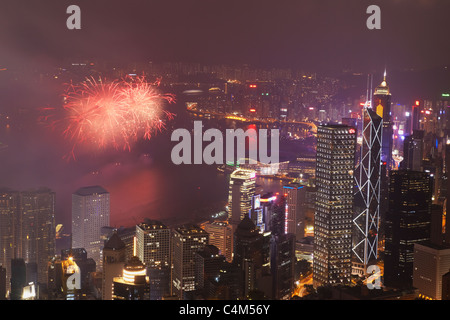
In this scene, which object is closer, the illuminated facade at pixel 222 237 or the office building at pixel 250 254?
the office building at pixel 250 254

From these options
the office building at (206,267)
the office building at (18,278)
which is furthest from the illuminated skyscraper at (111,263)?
the office building at (18,278)

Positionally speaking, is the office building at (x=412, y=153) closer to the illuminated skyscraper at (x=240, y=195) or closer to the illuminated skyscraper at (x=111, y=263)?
the illuminated skyscraper at (x=240, y=195)

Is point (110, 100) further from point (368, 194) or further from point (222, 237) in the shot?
point (368, 194)

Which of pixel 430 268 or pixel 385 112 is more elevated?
pixel 385 112

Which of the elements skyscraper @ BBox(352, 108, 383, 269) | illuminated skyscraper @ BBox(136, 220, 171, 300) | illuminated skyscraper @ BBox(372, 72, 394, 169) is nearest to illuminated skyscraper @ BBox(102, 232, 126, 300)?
illuminated skyscraper @ BBox(136, 220, 171, 300)

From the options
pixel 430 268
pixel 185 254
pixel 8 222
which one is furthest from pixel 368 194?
pixel 8 222

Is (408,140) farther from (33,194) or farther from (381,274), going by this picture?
(33,194)

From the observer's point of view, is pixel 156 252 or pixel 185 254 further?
pixel 156 252

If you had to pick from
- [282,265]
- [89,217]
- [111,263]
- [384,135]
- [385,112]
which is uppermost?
[385,112]
